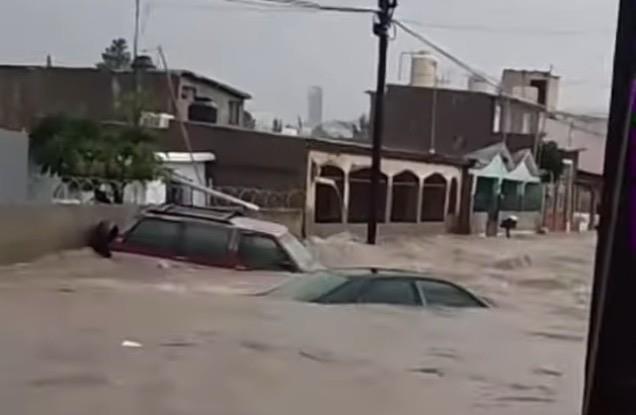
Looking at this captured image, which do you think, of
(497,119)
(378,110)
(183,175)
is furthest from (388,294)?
(497,119)

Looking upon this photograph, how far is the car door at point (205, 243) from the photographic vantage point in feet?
31.7

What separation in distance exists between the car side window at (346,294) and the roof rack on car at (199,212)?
2593 millimetres

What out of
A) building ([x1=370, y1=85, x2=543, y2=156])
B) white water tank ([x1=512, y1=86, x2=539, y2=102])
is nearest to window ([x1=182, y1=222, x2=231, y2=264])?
white water tank ([x1=512, y1=86, x2=539, y2=102])

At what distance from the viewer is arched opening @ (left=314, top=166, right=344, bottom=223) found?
13375 mm

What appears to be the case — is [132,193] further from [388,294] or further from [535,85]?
[535,85]

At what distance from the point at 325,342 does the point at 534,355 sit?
117 centimetres

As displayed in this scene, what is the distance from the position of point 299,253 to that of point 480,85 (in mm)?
7576

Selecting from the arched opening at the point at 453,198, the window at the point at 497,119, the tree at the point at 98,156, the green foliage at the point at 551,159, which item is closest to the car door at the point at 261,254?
the tree at the point at 98,156

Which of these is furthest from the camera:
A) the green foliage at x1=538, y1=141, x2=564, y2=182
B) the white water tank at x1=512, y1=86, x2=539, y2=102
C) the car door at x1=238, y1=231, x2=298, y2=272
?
the green foliage at x1=538, y1=141, x2=564, y2=182

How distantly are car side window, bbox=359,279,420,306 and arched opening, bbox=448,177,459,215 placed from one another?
8.10 m

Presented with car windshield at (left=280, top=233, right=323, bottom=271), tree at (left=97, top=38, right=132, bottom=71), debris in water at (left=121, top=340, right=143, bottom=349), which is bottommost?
debris in water at (left=121, top=340, right=143, bottom=349)

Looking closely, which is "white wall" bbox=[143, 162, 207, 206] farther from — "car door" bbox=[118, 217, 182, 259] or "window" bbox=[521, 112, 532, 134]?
"window" bbox=[521, 112, 532, 134]

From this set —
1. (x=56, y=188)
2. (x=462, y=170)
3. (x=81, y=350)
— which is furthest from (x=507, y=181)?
(x=81, y=350)

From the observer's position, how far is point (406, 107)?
66.3 ft
